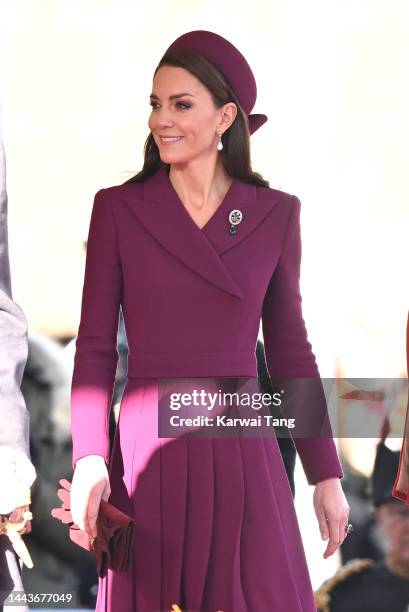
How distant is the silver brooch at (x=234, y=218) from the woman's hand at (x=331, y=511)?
2.23ft

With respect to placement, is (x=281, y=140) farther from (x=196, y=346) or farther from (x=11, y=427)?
(x=11, y=427)

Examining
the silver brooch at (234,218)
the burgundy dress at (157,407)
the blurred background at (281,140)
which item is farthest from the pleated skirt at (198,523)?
the blurred background at (281,140)

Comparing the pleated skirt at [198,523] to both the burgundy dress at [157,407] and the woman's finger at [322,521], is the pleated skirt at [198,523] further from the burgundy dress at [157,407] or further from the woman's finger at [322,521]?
the woman's finger at [322,521]

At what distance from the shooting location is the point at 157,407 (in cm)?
318

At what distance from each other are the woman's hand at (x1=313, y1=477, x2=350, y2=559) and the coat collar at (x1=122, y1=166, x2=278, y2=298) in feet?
1.79

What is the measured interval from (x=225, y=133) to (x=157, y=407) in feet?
2.47

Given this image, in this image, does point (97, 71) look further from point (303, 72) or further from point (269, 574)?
point (269, 574)

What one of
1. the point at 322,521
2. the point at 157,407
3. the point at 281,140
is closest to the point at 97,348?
the point at 157,407

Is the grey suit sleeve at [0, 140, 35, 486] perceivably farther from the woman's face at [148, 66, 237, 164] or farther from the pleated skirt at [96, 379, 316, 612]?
the woman's face at [148, 66, 237, 164]

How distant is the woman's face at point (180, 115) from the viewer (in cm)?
330

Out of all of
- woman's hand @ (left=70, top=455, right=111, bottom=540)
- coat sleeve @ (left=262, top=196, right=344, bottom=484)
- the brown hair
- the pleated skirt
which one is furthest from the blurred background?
woman's hand @ (left=70, top=455, right=111, bottom=540)

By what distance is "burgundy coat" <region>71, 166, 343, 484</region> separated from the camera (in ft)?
10.5

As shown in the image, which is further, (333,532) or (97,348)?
(333,532)

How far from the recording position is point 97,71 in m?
4.30
